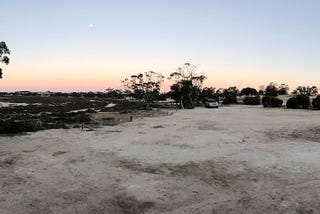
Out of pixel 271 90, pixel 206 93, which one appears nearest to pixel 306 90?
pixel 271 90

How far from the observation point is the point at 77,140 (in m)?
18.7

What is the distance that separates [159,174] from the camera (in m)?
11.7

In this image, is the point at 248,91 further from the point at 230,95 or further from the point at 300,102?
the point at 300,102

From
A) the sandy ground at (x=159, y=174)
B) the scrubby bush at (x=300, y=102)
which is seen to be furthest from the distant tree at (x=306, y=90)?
the sandy ground at (x=159, y=174)

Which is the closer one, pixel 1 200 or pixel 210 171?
pixel 1 200

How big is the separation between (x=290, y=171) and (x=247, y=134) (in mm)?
9006

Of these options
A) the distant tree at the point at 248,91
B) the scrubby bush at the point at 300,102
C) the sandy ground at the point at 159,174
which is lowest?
the sandy ground at the point at 159,174

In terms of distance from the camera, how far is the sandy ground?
8.84 meters

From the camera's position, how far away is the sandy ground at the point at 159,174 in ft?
29.0

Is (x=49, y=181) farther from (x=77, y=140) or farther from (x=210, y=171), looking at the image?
(x=77, y=140)

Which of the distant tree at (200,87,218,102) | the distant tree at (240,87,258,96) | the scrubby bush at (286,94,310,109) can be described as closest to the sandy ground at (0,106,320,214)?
the scrubby bush at (286,94,310,109)

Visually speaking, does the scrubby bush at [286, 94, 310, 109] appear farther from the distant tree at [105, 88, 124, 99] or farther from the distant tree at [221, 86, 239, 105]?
the distant tree at [105, 88, 124, 99]

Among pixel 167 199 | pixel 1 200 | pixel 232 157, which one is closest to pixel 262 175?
pixel 232 157

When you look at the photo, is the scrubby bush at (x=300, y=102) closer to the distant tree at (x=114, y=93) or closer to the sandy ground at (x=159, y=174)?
the sandy ground at (x=159, y=174)
